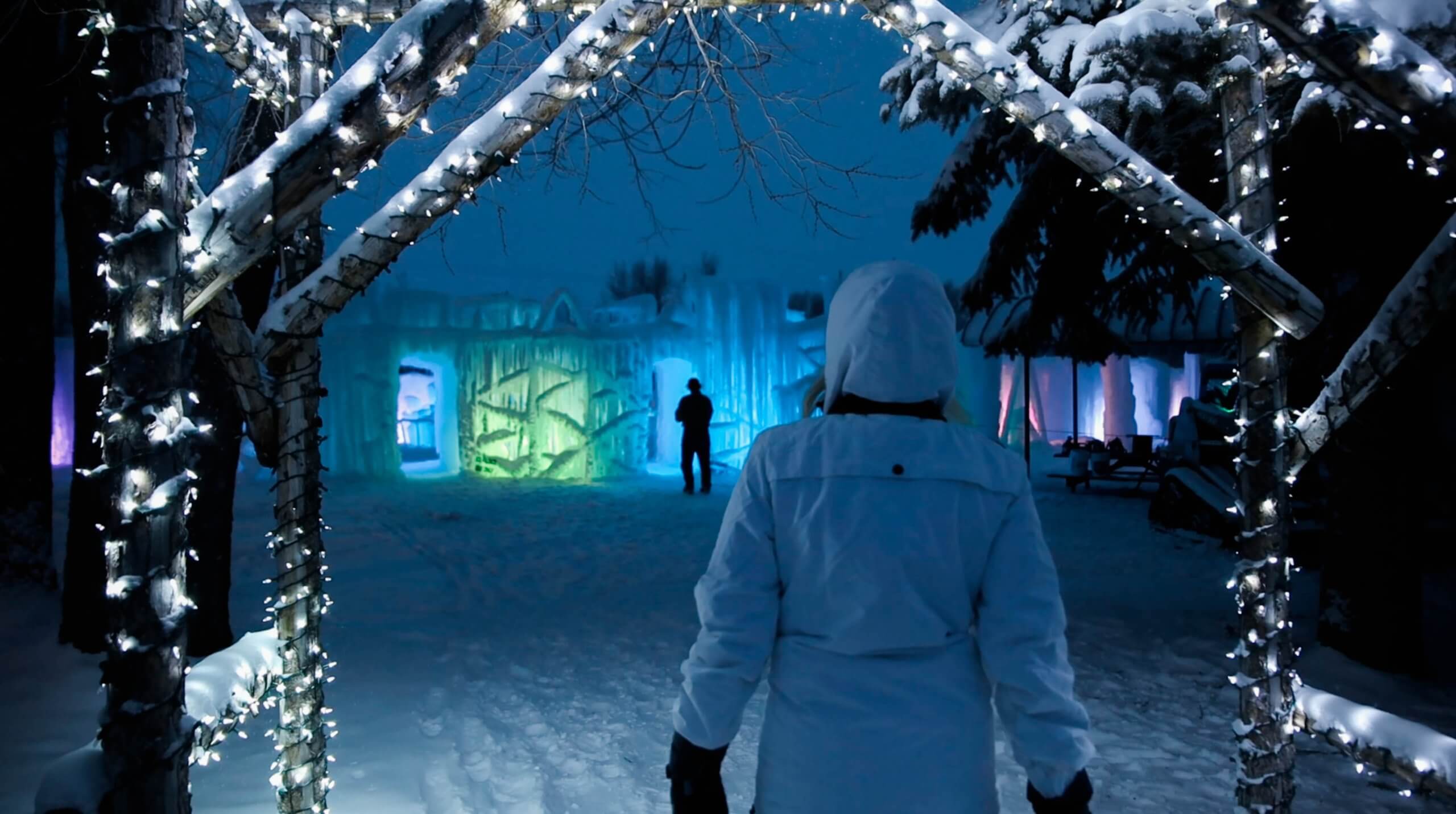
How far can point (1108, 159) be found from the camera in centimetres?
284

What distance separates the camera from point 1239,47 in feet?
9.57

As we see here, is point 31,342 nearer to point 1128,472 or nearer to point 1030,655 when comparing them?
point 1030,655

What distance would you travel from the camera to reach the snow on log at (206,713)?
5.21 feet

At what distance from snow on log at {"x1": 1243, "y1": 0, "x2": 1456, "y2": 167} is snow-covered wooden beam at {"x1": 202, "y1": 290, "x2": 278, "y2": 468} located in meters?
3.03

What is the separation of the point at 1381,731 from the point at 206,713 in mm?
3188

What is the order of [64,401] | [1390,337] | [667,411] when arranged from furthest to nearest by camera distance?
[64,401] < [667,411] < [1390,337]

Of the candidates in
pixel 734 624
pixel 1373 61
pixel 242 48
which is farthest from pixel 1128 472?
pixel 242 48

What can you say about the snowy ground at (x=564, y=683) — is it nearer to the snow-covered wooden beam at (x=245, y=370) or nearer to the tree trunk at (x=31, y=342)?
the tree trunk at (x=31, y=342)

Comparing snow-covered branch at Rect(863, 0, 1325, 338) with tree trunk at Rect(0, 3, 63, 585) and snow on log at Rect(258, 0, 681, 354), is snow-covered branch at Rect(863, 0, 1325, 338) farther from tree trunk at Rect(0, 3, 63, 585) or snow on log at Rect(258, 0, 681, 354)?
tree trunk at Rect(0, 3, 63, 585)

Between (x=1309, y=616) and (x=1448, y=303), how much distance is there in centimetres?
571

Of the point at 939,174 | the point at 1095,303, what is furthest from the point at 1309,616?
the point at 939,174

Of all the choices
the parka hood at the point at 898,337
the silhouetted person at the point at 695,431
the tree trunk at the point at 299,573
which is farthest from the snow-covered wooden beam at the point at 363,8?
the silhouetted person at the point at 695,431

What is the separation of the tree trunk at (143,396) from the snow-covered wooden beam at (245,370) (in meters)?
0.90

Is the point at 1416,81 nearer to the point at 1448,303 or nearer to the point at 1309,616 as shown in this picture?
the point at 1448,303
